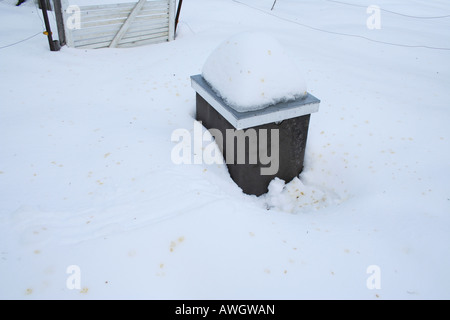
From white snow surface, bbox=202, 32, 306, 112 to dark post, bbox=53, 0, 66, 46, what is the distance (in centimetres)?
472

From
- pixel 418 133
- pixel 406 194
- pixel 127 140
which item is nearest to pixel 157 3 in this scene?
pixel 127 140

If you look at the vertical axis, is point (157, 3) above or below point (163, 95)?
above

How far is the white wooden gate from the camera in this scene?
7613mm

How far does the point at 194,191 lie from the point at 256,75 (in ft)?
5.60

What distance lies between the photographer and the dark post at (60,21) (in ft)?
23.6

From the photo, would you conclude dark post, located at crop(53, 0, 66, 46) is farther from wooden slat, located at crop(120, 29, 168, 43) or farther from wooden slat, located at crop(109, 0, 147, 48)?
wooden slat, located at crop(120, 29, 168, 43)

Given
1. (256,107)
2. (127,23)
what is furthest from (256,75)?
(127,23)

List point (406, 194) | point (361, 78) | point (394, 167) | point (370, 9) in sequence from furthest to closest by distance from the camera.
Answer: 1. point (370, 9)
2. point (361, 78)
3. point (394, 167)
4. point (406, 194)

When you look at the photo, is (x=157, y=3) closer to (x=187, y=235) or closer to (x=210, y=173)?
(x=210, y=173)

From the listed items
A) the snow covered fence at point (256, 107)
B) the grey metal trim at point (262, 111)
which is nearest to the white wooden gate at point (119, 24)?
the snow covered fence at point (256, 107)

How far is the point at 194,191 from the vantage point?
421 cm

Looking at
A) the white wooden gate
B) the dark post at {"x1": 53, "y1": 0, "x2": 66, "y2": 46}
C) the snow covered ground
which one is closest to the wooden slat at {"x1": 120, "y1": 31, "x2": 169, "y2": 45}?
the white wooden gate
